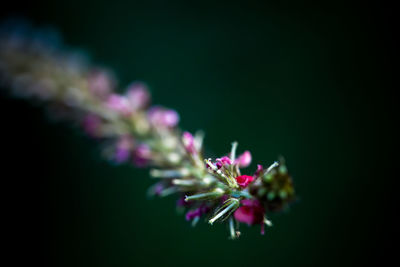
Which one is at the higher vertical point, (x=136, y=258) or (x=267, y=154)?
(x=267, y=154)

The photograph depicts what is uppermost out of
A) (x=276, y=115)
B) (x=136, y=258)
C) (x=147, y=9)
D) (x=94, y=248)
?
(x=147, y=9)

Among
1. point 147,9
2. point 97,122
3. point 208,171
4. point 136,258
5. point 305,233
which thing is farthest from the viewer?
point 147,9

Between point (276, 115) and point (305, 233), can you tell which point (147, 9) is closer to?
point (276, 115)

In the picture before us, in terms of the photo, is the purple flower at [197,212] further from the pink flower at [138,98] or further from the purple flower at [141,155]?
the pink flower at [138,98]

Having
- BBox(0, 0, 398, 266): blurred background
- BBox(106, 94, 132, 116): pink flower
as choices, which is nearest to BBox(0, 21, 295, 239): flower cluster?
BBox(106, 94, 132, 116): pink flower

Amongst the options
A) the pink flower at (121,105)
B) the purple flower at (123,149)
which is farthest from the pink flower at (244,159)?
the pink flower at (121,105)

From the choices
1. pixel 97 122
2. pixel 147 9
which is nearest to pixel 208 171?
pixel 97 122

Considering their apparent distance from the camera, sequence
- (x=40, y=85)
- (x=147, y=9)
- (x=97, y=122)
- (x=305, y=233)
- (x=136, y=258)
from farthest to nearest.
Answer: (x=147, y=9) → (x=136, y=258) → (x=305, y=233) → (x=40, y=85) → (x=97, y=122)
